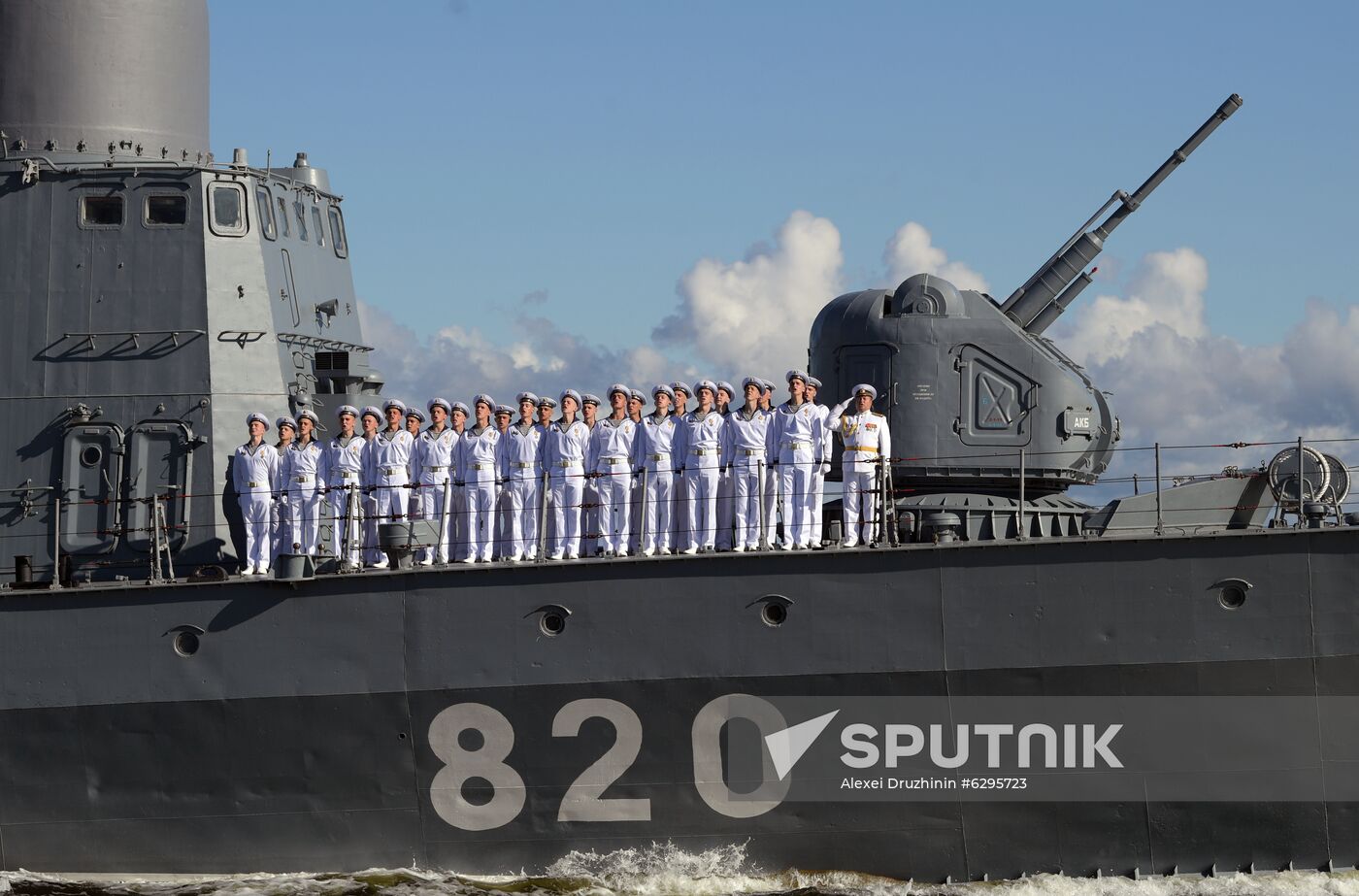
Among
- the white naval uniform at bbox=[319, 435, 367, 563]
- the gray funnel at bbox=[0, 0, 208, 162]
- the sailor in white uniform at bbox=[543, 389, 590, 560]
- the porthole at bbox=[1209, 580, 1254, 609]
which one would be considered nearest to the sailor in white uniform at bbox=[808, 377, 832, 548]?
the sailor in white uniform at bbox=[543, 389, 590, 560]

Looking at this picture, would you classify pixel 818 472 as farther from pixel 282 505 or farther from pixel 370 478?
pixel 282 505

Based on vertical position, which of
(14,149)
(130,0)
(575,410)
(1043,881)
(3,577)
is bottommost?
(1043,881)

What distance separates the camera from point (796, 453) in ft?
50.7

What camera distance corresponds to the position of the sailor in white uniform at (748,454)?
15.4 meters

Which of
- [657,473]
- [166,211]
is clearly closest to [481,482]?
[657,473]

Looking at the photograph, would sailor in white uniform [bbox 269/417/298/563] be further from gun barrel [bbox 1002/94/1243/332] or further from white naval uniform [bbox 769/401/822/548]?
gun barrel [bbox 1002/94/1243/332]

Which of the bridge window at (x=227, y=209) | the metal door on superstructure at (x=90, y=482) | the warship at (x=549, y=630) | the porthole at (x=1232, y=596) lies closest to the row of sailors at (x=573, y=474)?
the warship at (x=549, y=630)

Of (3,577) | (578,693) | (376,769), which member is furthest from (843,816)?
(3,577)

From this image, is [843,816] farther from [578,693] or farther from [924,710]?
[578,693]

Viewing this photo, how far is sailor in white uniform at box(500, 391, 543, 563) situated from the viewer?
15766 millimetres

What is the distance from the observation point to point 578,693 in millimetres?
14734

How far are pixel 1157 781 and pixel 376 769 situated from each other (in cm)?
677

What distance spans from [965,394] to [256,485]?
6.99 m

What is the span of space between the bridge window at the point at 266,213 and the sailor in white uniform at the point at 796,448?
568cm
